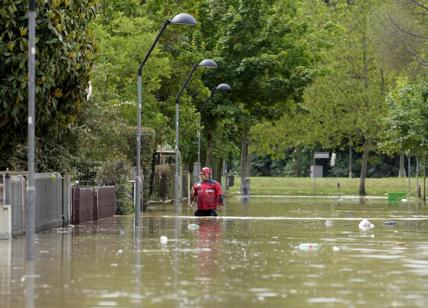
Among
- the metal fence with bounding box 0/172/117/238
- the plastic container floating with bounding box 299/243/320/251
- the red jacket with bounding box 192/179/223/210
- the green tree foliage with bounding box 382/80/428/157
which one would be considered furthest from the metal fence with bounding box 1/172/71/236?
the green tree foliage with bounding box 382/80/428/157

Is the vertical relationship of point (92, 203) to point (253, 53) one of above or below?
below

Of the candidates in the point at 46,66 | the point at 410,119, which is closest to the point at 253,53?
the point at 410,119

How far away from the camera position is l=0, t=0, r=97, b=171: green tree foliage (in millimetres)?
30141

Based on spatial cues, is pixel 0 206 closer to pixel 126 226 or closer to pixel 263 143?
pixel 126 226

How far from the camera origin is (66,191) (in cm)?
3544

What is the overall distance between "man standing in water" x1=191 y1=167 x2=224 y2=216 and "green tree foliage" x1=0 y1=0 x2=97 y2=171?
4.23 m

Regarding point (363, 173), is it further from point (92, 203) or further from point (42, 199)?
point (42, 199)

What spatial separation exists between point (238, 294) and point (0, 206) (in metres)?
14.0

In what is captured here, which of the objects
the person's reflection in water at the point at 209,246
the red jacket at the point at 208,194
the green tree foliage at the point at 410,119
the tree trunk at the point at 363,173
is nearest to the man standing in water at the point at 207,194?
the red jacket at the point at 208,194

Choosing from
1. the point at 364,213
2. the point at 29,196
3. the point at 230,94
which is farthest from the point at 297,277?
the point at 230,94

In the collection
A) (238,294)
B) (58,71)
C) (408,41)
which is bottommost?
(238,294)

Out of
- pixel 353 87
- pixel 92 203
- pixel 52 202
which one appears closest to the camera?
pixel 52 202

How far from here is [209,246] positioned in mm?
25125

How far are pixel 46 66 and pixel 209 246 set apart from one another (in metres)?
8.09
